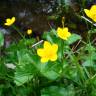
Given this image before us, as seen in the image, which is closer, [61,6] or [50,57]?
[50,57]

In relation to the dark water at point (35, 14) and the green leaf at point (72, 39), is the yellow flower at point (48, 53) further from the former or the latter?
the dark water at point (35, 14)

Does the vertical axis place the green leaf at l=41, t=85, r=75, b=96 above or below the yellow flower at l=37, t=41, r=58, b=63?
below

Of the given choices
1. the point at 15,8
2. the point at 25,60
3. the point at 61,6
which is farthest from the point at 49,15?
the point at 25,60

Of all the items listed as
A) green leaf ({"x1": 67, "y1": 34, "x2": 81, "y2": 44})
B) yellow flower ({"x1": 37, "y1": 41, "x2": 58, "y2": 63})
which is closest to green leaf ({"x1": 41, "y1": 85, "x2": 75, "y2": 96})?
yellow flower ({"x1": 37, "y1": 41, "x2": 58, "y2": 63})

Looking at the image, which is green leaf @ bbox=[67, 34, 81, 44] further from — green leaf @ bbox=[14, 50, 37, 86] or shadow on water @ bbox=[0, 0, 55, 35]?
shadow on water @ bbox=[0, 0, 55, 35]

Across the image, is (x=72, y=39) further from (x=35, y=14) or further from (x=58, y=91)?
(x=35, y=14)

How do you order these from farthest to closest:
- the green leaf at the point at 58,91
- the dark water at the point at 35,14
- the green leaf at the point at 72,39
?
the dark water at the point at 35,14 < the green leaf at the point at 72,39 < the green leaf at the point at 58,91

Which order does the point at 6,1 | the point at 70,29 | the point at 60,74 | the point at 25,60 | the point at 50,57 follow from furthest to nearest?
the point at 6,1, the point at 70,29, the point at 25,60, the point at 60,74, the point at 50,57

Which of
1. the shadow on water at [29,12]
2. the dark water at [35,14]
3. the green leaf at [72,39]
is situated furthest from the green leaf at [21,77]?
the shadow on water at [29,12]

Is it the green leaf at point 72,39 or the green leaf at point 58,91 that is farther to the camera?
the green leaf at point 72,39

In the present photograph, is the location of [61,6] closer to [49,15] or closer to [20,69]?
[49,15]

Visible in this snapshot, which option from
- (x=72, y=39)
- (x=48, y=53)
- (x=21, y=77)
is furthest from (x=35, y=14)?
(x=48, y=53)
